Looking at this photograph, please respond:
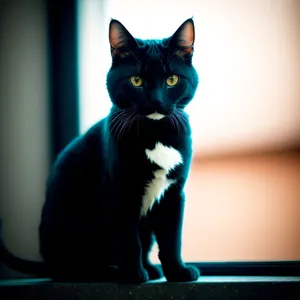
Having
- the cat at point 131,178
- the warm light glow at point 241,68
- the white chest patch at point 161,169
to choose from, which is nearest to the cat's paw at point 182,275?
the cat at point 131,178

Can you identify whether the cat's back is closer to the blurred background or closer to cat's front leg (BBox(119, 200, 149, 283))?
cat's front leg (BBox(119, 200, 149, 283))

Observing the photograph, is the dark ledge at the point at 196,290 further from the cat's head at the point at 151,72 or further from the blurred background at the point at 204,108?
the cat's head at the point at 151,72

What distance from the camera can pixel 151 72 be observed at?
1.17 metres

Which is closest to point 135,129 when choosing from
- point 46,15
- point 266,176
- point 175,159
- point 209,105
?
point 175,159

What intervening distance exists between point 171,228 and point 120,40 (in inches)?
21.4

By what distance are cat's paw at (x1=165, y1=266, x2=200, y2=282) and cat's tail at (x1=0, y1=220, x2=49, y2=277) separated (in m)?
0.43

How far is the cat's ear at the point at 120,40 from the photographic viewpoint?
47.0 inches

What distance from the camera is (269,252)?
146cm

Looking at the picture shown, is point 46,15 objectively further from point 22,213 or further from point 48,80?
point 22,213

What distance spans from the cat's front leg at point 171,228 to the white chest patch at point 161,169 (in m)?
0.04

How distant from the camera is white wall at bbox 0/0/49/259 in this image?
1628 mm

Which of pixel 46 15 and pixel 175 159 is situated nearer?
pixel 175 159

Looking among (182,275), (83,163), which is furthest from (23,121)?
(182,275)

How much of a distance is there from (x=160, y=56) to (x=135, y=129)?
0.21 metres
